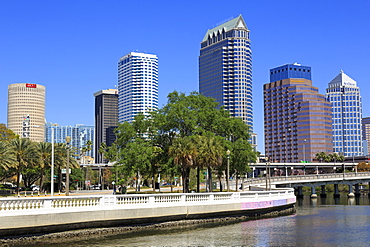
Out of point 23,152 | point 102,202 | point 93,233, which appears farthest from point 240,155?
point 93,233

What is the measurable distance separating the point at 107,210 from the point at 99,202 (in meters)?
0.78

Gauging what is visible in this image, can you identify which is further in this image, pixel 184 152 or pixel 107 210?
pixel 184 152

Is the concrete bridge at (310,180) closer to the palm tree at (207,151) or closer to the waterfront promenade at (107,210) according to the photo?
the palm tree at (207,151)

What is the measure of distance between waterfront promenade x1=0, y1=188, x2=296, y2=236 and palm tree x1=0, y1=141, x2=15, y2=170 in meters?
45.2

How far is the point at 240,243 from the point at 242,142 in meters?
42.8

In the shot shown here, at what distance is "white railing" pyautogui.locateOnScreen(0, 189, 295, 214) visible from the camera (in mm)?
28172

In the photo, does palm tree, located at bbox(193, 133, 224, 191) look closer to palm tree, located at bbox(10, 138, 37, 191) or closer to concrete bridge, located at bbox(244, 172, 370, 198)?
palm tree, located at bbox(10, 138, 37, 191)

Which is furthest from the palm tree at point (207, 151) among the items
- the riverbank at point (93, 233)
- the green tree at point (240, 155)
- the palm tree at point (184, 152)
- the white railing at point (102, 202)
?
the green tree at point (240, 155)

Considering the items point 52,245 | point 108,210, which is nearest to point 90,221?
point 108,210

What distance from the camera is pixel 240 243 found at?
29750mm

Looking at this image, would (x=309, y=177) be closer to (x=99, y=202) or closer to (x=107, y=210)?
(x=107, y=210)

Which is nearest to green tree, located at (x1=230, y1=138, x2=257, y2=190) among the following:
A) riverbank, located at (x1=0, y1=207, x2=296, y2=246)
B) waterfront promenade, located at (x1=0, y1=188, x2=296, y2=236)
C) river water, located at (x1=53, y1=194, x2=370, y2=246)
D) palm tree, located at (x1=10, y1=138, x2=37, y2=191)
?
waterfront promenade, located at (x1=0, y1=188, x2=296, y2=236)

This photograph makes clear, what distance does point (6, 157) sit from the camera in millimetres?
77438

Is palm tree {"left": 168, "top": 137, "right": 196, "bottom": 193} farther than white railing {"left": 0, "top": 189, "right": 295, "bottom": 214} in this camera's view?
Yes
